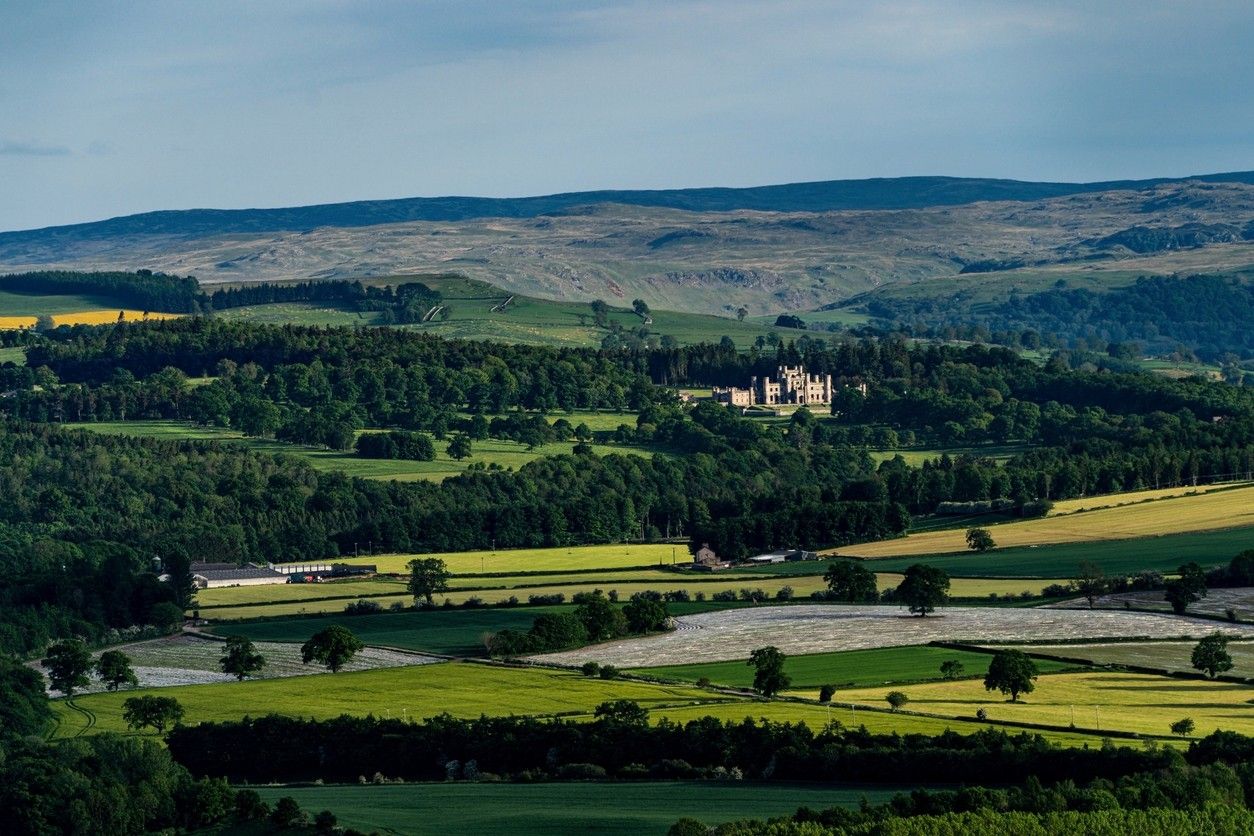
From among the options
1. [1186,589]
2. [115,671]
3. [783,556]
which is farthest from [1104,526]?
[115,671]

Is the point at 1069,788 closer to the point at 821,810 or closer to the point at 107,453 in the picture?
the point at 821,810

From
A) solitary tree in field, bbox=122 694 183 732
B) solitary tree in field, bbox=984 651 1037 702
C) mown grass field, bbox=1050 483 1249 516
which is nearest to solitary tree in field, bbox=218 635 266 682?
solitary tree in field, bbox=122 694 183 732

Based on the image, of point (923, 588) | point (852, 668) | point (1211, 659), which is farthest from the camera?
point (923, 588)

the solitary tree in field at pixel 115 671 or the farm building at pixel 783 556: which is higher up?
the solitary tree in field at pixel 115 671

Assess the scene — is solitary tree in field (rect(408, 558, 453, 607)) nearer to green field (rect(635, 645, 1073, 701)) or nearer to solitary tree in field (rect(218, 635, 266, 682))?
solitary tree in field (rect(218, 635, 266, 682))

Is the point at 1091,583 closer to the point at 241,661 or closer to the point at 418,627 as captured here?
the point at 418,627

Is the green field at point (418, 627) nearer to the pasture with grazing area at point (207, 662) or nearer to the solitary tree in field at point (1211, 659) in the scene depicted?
the pasture with grazing area at point (207, 662)

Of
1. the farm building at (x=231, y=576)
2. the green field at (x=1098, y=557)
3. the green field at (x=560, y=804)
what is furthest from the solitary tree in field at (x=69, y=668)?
the green field at (x=1098, y=557)
